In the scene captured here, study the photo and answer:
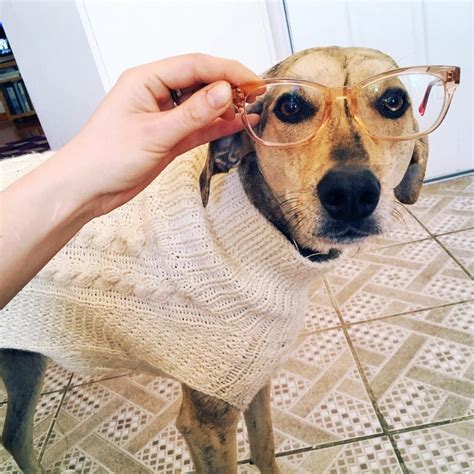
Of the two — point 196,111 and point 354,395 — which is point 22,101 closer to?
point 354,395

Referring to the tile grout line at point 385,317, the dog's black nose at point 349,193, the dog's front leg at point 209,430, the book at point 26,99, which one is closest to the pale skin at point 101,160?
the dog's black nose at point 349,193

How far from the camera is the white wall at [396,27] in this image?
2.23 metres

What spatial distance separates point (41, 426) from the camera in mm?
1602

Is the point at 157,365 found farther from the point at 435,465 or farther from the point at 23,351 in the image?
the point at 435,465

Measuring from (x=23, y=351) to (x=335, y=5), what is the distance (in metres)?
2.11

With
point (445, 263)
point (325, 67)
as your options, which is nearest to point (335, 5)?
point (445, 263)

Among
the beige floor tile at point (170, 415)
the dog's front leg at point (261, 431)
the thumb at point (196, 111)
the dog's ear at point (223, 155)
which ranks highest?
the thumb at point (196, 111)

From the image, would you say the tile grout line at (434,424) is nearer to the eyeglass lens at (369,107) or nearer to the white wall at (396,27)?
the eyeglass lens at (369,107)

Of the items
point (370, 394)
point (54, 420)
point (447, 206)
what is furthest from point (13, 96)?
Answer: point (370, 394)

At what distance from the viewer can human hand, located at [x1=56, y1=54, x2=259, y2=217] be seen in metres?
0.67

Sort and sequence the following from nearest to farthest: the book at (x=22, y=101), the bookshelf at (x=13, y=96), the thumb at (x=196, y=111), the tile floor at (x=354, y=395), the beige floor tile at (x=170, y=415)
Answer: the thumb at (x=196, y=111) → the tile floor at (x=354, y=395) → the beige floor tile at (x=170, y=415) → the bookshelf at (x=13, y=96) → the book at (x=22, y=101)

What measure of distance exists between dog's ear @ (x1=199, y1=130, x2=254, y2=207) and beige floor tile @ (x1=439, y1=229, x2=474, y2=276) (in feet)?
4.31

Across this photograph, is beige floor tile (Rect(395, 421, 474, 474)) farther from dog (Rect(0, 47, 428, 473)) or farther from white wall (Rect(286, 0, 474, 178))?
white wall (Rect(286, 0, 474, 178))

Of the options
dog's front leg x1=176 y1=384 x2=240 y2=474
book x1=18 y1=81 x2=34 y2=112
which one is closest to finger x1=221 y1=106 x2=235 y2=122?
dog's front leg x1=176 y1=384 x2=240 y2=474
